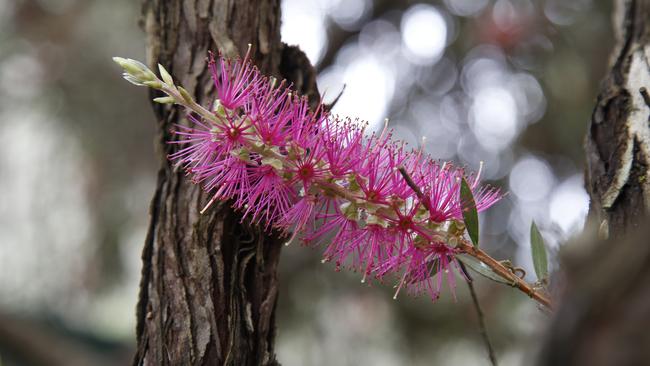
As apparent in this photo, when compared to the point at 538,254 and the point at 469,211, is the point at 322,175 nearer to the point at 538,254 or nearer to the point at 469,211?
the point at 469,211

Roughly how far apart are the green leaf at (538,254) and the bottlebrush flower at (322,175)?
0.43 feet

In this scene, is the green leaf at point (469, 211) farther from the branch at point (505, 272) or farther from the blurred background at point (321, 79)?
the blurred background at point (321, 79)

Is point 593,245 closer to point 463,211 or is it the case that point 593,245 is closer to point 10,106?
point 463,211

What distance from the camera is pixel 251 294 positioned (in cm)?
102

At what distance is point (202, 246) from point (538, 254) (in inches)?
19.5

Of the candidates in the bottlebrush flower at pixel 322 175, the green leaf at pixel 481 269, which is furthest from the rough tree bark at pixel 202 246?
the green leaf at pixel 481 269

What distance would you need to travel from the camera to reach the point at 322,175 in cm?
94

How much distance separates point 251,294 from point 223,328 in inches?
2.9

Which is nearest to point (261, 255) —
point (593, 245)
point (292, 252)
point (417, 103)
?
point (593, 245)

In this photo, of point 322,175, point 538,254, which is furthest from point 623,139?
point 322,175

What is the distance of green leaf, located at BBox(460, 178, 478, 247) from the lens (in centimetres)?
91

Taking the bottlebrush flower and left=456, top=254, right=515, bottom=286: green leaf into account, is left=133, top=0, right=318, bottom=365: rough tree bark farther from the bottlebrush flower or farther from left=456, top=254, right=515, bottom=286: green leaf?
left=456, top=254, right=515, bottom=286: green leaf

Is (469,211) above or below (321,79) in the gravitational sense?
below

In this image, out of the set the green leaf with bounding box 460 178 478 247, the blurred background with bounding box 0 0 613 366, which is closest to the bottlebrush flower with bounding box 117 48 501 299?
the green leaf with bounding box 460 178 478 247
